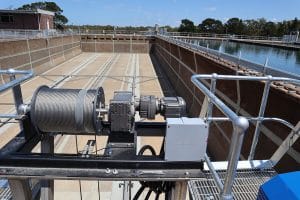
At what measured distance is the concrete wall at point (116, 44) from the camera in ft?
142

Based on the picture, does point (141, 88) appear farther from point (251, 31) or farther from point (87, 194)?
point (251, 31)

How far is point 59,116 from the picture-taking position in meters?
2.87

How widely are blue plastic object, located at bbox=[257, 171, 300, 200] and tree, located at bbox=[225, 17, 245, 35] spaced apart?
8327 cm

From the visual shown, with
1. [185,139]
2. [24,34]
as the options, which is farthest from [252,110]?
[24,34]

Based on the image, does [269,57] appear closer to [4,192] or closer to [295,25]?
[4,192]

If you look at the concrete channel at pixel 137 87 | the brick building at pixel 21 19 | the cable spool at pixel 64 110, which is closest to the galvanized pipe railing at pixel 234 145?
the cable spool at pixel 64 110

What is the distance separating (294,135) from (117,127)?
88.3 inches

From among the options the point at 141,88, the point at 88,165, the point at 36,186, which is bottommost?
the point at 141,88

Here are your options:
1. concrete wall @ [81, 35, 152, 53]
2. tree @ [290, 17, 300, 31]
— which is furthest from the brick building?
tree @ [290, 17, 300, 31]

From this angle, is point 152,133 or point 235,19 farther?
point 235,19

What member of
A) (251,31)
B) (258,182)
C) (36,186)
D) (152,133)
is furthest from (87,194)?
(251,31)

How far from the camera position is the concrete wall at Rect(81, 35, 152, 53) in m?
43.3

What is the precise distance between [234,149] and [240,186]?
1.49 metres

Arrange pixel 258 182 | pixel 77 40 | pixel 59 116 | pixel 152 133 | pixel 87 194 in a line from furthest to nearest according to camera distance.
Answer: pixel 77 40 < pixel 87 194 < pixel 152 133 < pixel 258 182 < pixel 59 116
